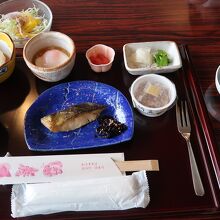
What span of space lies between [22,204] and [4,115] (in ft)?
1.16

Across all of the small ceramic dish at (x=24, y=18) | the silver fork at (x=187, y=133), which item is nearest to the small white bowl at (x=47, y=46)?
the small ceramic dish at (x=24, y=18)

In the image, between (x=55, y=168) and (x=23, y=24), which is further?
(x=23, y=24)

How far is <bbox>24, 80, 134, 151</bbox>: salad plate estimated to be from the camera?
983 mm

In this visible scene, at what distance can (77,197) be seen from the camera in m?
0.84

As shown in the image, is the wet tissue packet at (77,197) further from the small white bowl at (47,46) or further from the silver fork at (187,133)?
the small white bowl at (47,46)

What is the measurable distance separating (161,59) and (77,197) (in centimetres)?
61

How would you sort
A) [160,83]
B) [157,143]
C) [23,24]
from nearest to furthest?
[157,143]
[160,83]
[23,24]

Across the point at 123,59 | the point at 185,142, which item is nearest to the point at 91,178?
the point at 185,142

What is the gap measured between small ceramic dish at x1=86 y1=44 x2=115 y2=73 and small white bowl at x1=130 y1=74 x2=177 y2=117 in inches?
5.9

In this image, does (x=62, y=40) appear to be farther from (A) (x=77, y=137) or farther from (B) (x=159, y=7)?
(B) (x=159, y=7)

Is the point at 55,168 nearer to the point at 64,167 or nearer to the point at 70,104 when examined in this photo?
the point at 64,167

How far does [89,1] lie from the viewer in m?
1.47

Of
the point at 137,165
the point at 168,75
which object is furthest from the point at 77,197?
the point at 168,75

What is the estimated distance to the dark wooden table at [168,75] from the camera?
0.87m
